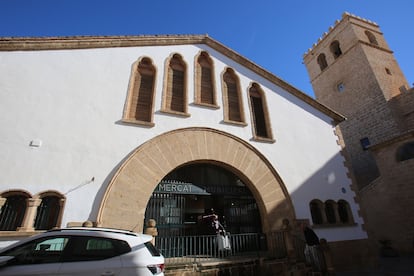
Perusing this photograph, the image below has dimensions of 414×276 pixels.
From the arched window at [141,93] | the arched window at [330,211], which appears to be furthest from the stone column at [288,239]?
the arched window at [141,93]

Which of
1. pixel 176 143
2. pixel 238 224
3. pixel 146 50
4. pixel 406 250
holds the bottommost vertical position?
pixel 406 250

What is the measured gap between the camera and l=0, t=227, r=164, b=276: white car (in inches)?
121

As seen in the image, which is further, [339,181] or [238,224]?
[339,181]

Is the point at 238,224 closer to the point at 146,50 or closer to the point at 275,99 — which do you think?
the point at 275,99

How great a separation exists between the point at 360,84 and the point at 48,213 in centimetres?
2227

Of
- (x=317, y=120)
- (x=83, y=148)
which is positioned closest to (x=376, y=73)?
(x=317, y=120)

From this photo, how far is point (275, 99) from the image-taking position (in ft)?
33.3

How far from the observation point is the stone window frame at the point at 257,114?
886 centimetres

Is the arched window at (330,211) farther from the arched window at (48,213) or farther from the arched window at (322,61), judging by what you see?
the arched window at (322,61)

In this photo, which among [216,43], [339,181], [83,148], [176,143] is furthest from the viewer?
[216,43]

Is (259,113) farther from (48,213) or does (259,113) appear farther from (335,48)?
(335,48)

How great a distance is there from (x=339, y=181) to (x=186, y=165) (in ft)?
21.8

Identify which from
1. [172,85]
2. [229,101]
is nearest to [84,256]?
[172,85]

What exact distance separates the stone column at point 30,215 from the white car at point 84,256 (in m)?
2.00
